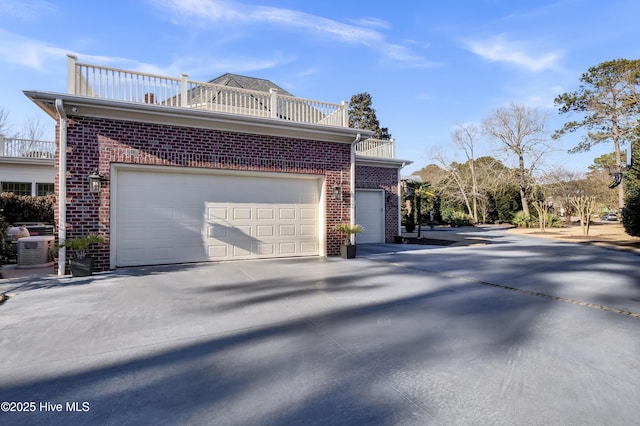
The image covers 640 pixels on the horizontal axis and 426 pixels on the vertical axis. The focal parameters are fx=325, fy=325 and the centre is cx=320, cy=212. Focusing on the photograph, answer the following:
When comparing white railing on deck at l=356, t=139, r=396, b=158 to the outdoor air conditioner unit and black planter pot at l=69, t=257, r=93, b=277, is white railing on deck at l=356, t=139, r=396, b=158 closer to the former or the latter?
black planter pot at l=69, t=257, r=93, b=277

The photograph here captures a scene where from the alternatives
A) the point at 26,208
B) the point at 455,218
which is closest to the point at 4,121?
the point at 26,208

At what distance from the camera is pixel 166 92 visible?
309 inches

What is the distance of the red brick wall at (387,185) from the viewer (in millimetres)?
13148

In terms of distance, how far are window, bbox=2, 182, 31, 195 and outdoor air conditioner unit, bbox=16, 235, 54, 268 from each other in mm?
9140

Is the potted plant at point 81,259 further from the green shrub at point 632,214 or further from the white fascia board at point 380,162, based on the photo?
the green shrub at point 632,214

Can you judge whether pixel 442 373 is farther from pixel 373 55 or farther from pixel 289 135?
pixel 373 55

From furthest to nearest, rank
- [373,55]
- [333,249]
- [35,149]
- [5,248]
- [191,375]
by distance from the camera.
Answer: [35,149] < [373,55] < [333,249] < [5,248] < [191,375]

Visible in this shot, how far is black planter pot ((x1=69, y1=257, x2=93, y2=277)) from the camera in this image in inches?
259

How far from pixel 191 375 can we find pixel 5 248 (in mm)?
7015

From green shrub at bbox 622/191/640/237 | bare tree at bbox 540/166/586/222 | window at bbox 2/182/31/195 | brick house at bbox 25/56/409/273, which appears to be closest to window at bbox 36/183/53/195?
window at bbox 2/182/31/195

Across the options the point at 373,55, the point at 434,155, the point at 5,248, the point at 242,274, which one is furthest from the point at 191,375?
the point at 434,155

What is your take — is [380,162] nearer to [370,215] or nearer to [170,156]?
[370,215]

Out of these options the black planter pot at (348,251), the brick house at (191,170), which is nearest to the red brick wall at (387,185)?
the brick house at (191,170)

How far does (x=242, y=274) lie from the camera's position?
6820 mm
